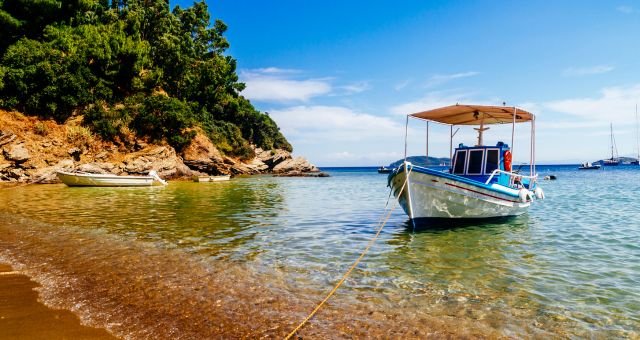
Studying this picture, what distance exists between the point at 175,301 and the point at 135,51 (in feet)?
166

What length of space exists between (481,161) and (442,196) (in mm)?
3397

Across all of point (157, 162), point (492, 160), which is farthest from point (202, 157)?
point (492, 160)

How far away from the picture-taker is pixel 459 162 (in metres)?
15.2

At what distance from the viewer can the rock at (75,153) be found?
1454 inches

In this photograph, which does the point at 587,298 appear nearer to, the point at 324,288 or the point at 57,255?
the point at 324,288

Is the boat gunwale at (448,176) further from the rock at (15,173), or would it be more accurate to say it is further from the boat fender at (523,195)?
the rock at (15,173)

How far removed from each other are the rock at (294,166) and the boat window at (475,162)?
199 ft

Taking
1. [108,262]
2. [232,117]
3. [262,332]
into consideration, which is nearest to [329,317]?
[262,332]

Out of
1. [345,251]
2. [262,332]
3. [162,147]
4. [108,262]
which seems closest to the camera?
[262,332]

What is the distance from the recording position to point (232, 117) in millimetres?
71688

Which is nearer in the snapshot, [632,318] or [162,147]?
[632,318]

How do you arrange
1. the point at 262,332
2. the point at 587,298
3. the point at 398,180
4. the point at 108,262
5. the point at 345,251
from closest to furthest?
the point at 262,332 < the point at 587,298 < the point at 108,262 < the point at 345,251 < the point at 398,180

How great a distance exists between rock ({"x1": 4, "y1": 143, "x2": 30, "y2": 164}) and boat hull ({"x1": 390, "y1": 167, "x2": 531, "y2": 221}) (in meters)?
35.3

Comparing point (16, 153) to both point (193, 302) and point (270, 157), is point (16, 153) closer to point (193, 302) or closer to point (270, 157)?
point (193, 302)
